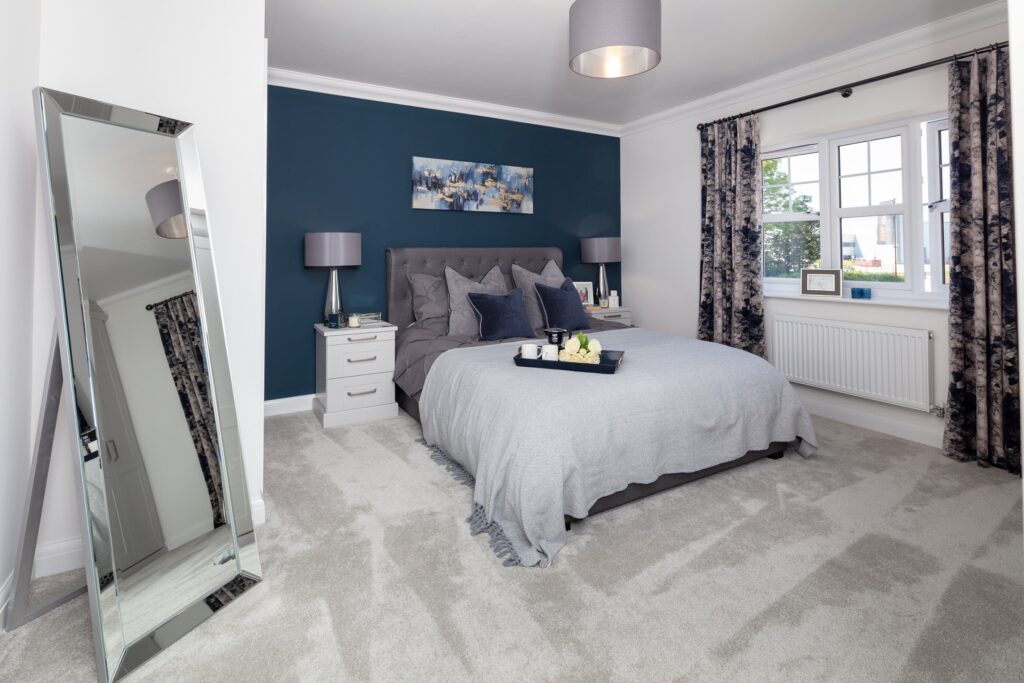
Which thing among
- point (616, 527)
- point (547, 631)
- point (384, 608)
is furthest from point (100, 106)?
point (616, 527)

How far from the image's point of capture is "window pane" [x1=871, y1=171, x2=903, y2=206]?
12.1 feet

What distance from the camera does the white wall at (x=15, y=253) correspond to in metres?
1.74

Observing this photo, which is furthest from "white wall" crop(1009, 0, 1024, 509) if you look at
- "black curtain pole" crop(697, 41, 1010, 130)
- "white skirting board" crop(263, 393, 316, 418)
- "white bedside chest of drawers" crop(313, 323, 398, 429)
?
"white skirting board" crop(263, 393, 316, 418)

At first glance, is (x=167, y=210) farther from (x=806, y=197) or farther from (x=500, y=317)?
(x=806, y=197)

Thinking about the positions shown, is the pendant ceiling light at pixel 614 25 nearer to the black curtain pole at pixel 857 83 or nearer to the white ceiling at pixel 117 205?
the white ceiling at pixel 117 205

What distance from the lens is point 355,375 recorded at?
3967 millimetres

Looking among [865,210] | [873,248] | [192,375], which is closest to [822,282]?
[873,248]

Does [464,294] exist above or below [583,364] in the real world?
above

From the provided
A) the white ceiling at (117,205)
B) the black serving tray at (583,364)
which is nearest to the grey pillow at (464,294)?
the black serving tray at (583,364)

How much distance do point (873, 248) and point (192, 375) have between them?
4.21 metres

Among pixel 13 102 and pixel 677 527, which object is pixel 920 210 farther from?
pixel 13 102

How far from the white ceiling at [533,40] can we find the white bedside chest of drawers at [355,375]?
74.0 inches

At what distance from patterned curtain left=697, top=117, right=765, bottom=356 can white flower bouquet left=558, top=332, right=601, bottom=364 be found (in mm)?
2097

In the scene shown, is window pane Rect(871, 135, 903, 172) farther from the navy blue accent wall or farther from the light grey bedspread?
the navy blue accent wall
